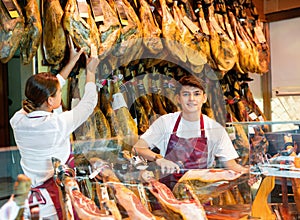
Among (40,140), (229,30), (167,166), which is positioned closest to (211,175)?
(167,166)

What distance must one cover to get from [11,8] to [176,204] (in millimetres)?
1013

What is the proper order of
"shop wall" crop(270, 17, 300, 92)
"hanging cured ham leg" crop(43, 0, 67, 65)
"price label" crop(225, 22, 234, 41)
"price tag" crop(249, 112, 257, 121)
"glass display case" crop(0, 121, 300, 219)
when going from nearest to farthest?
"glass display case" crop(0, 121, 300, 219), "hanging cured ham leg" crop(43, 0, 67, 65), "price label" crop(225, 22, 234, 41), "price tag" crop(249, 112, 257, 121), "shop wall" crop(270, 17, 300, 92)

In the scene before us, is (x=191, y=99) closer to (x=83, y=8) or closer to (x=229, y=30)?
(x=83, y=8)

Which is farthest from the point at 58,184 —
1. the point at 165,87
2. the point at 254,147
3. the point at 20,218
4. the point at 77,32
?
the point at 165,87

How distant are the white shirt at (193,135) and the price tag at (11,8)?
0.70 m

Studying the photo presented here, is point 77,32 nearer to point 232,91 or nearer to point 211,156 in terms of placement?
point 211,156

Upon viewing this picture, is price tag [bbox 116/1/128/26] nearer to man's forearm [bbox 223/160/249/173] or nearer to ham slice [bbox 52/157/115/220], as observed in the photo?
man's forearm [bbox 223/160/249/173]

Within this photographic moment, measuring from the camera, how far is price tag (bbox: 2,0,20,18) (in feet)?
5.14

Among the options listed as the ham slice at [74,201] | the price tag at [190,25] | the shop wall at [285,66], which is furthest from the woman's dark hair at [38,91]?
the shop wall at [285,66]

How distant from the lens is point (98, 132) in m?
1.90

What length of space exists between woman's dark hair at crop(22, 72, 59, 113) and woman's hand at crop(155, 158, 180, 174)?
1.49 ft

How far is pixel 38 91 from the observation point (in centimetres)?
146

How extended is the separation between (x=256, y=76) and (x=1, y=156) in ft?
8.54

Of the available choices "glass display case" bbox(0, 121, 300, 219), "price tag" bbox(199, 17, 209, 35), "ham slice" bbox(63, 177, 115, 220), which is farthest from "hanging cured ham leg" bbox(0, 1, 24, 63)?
"price tag" bbox(199, 17, 209, 35)
